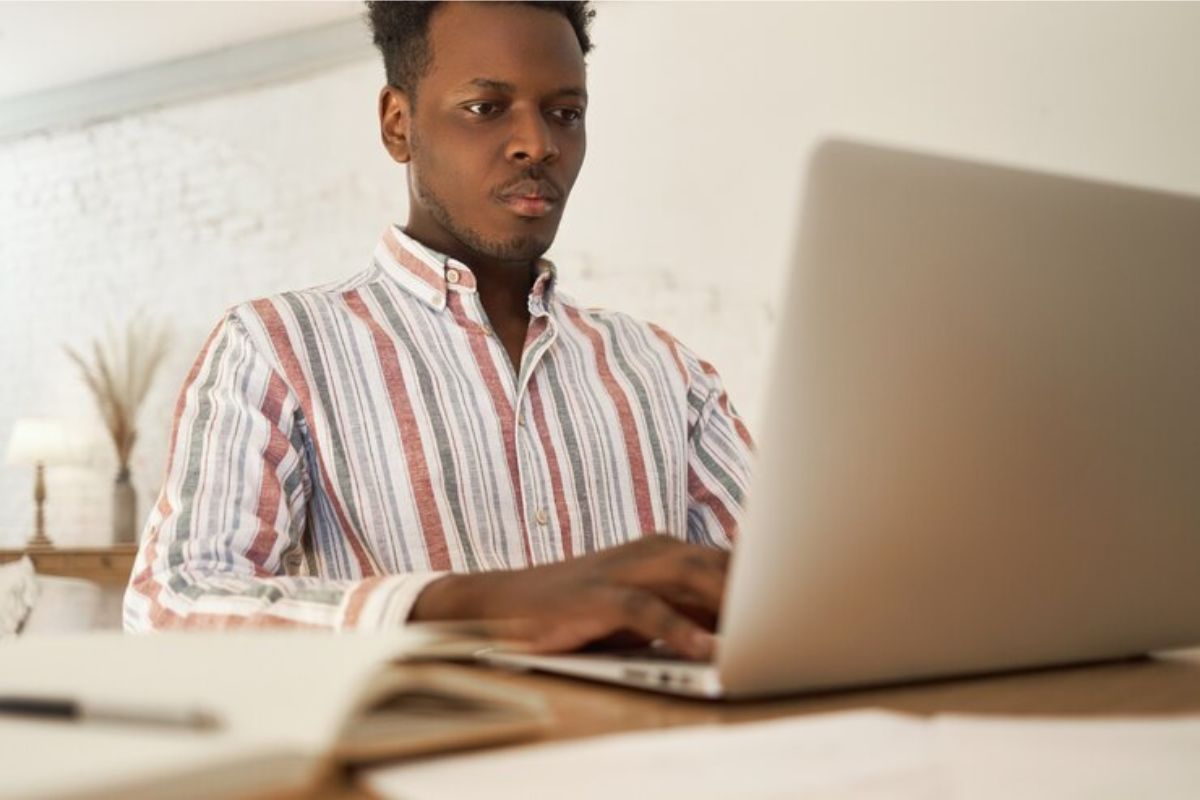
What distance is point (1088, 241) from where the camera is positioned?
641 millimetres

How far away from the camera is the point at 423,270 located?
1363mm

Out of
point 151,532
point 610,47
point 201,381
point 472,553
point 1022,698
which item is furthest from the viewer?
point 610,47

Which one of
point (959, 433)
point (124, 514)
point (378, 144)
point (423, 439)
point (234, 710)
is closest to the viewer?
point (234, 710)

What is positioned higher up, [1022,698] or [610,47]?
[610,47]

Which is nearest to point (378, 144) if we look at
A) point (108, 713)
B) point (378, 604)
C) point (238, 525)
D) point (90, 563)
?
point (90, 563)

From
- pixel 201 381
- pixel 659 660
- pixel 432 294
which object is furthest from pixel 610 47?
pixel 659 660

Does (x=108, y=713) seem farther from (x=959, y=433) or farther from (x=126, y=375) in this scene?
(x=126, y=375)

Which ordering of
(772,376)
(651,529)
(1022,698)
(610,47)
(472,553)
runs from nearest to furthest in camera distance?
(772,376) → (1022,698) → (472,553) → (651,529) → (610,47)

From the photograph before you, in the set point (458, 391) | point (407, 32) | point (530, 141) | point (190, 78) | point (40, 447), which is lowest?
point (40, 447)

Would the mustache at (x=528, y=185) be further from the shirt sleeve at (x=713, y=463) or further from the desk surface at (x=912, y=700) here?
the desk surface at (x=912, y=700)

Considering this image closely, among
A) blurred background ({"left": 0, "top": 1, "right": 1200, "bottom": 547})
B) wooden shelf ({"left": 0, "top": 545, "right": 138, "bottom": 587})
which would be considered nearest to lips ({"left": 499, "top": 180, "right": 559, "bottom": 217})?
blurred background ({"left": 0, "top": 1, "right": 1200, "bottom": 547})

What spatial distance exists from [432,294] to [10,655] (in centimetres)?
84

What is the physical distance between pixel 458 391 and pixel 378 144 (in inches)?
131

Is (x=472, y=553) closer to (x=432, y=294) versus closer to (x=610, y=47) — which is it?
(x=432, y=294)
